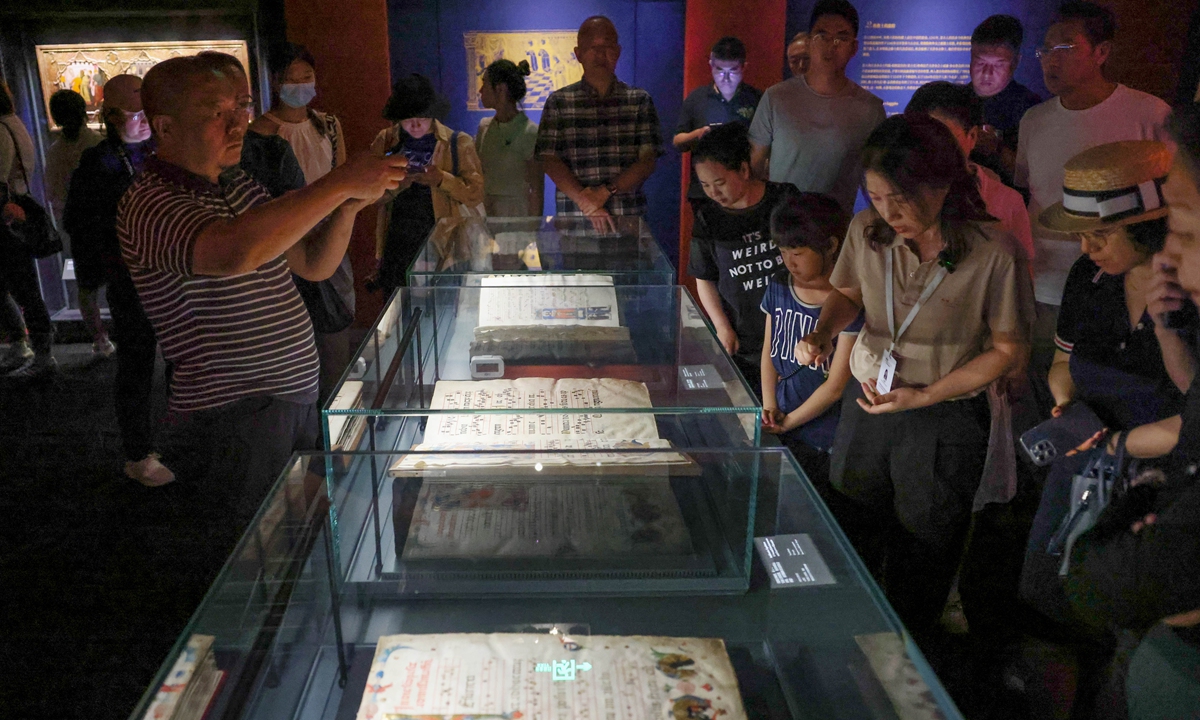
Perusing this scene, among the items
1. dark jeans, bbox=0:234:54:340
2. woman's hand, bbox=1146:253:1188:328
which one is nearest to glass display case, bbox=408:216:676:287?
woman's hand, bbox=1146:253:1188:328

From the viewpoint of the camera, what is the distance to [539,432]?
147cm

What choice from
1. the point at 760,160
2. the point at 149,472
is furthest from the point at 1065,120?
the point at 149,472

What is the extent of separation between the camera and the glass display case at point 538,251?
241 centimetres

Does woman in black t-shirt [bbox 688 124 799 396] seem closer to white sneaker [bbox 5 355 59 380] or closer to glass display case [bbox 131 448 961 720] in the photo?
glass display case [bbox 131 448 961 720]

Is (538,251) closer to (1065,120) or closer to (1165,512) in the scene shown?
(1065,120)

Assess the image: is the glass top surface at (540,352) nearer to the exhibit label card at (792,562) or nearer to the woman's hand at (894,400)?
the exhibit label card at (792,562)

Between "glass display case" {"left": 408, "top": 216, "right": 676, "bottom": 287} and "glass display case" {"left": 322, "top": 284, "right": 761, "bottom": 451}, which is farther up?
"glass display case" {"left": 408, "top": 216, "right": 676, "bottom": 287}

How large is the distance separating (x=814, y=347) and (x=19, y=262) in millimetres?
4025

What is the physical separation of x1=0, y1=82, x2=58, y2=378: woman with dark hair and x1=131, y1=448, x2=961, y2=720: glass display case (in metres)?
3.62

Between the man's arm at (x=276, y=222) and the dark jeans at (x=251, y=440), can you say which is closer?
the man's arm at (x=276, y=222)

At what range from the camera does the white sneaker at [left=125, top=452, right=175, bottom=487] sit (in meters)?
3.02

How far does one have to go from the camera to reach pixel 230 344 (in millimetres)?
1735

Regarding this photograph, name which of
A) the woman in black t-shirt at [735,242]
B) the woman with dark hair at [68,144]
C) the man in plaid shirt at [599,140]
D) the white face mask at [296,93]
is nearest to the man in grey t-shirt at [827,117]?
the woman in black t-shirt at [735,242]

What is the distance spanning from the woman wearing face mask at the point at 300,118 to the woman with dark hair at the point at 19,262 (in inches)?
54.1
